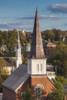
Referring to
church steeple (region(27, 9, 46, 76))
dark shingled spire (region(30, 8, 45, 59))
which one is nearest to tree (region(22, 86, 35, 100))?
church steeple (region(27, 9, 46, 76))

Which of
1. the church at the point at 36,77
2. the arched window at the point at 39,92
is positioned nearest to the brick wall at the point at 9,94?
Answer: the church at the point at 36,77

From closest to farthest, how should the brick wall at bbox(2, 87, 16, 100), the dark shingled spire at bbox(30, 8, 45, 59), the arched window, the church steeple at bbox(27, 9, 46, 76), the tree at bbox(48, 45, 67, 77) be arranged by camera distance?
the church steeple at bbox(27, 9, 46, 76), the arched window, the dark shingled spire at bbox(30, 8, 45, 59), the brick wall at bbox(2, 87, 16, 100), the tree at bbox(48, 45, 67, 77)

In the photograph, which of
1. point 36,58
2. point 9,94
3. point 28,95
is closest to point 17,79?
point 9,94

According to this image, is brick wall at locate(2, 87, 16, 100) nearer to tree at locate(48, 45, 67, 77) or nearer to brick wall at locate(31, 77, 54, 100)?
brick wall at locate(31, 77, 54, 100)

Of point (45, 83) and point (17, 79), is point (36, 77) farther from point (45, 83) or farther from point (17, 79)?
point (17, 79)

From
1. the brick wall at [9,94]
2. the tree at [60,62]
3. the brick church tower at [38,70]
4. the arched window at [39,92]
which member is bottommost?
the tree at [60,62]

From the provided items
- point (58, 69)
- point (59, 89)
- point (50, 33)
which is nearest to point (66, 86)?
point (59, 89)

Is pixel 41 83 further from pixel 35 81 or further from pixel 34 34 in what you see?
pixel 34 34

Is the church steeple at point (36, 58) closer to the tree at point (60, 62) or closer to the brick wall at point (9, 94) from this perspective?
the brick wall at point (9, 94)

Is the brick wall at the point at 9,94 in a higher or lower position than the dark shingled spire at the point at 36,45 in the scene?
lower

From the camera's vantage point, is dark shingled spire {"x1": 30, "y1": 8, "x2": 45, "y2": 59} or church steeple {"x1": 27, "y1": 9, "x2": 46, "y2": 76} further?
dark shingled spire {"x1": 30, "y1": 8, "x2": 45, "y2": 59}

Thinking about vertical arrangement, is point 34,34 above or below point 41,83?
above
